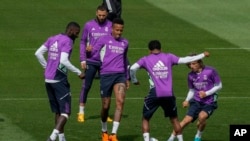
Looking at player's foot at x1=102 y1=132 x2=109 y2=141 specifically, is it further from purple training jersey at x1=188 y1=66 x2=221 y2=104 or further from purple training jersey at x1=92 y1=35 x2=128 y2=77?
purple training jersey at x1=188 y1=66 x2=221 y2=104

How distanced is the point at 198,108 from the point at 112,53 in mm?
2257

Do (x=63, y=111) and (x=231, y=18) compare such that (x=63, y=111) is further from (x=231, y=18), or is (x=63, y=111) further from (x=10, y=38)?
(x=231, y=18)

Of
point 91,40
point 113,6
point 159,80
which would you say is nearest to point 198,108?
point 159,80

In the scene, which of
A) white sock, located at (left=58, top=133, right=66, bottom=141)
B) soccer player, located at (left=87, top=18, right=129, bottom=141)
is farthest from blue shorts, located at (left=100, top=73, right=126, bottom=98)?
white sock, located at (left=58, top=133, right=66, bottom=141)

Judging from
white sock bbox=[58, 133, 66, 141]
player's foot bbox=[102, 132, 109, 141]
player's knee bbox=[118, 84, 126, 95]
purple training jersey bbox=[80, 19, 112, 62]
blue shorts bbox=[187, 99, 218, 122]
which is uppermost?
purple training jersey bbox=[80, 19, 112, 62]

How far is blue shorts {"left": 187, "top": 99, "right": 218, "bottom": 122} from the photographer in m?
25.0

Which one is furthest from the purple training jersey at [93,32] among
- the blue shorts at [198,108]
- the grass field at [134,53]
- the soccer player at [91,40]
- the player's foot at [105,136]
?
the blue shorts at [198,108]

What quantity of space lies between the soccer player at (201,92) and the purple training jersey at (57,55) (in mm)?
2884

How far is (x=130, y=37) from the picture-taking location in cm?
3991

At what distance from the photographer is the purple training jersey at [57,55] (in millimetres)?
23766

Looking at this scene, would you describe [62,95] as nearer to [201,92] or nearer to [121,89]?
[121,89]

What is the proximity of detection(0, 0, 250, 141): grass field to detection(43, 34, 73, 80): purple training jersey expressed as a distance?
1686mm

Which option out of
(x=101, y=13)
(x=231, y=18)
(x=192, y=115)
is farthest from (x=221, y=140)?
(x=231, y=18)

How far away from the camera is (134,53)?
37.2 m
